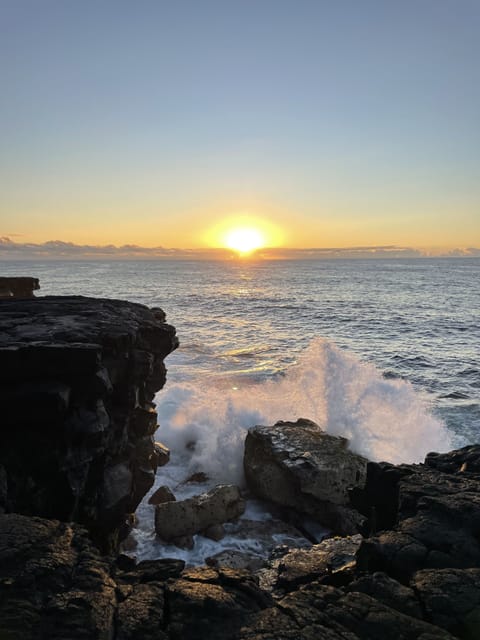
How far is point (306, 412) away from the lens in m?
20.8

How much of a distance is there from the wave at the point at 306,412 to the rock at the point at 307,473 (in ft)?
5.75

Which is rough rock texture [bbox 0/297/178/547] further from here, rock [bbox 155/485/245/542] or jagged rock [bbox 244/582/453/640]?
jagged rock [bbox 244/582/453/640]

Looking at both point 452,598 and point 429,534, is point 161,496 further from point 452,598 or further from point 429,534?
point 452,598

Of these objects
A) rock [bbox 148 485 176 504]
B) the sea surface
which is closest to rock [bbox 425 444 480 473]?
the sea surface

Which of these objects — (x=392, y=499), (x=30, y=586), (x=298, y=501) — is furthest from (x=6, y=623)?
(x=298, y=501)

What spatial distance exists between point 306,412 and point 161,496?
9112 mm

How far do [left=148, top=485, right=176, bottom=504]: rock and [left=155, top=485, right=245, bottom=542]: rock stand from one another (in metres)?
1.56

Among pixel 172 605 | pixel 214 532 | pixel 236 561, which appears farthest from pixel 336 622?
pixel 214 532

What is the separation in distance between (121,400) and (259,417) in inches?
404

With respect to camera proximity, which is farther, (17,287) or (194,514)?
(17,287)

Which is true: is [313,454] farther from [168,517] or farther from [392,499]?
[392,499]

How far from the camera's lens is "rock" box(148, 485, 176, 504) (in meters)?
13.6

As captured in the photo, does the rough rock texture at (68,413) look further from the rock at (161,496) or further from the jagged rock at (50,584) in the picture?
the rock at (161,496)

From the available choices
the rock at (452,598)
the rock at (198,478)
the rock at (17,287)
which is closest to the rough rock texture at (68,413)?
the rock at (198,478)
